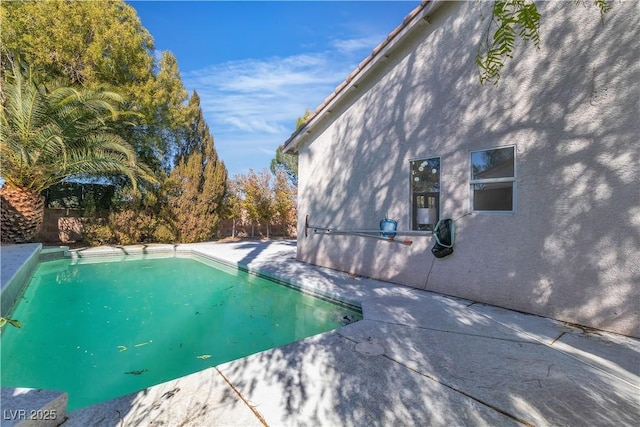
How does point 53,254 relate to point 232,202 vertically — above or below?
below

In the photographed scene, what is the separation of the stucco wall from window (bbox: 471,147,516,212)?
0.15 metres

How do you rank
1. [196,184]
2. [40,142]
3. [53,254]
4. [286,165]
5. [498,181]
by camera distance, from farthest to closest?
[286,165] < [196,184] < [53,254] < [40,142] < [498,181]

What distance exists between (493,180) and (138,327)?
7.46m

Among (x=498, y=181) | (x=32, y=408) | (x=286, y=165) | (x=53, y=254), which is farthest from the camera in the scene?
(x=286, y=165)

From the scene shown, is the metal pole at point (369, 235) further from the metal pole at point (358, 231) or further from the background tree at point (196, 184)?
→ the background tree at point (196, 184)

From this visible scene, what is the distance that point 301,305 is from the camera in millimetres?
6777

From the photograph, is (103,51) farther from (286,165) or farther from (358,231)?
(358,231)

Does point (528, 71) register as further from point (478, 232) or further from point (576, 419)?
point (576, 419)

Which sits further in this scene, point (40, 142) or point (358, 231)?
point (40, 142)

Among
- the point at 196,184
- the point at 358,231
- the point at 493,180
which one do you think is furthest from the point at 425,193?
the point at 196,184

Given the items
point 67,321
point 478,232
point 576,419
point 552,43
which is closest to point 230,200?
point 67,321

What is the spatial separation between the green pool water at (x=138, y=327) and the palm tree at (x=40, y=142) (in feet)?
10.1

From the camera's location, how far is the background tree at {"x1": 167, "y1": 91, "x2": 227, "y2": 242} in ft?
51.9

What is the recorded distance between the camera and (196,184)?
16.2m
